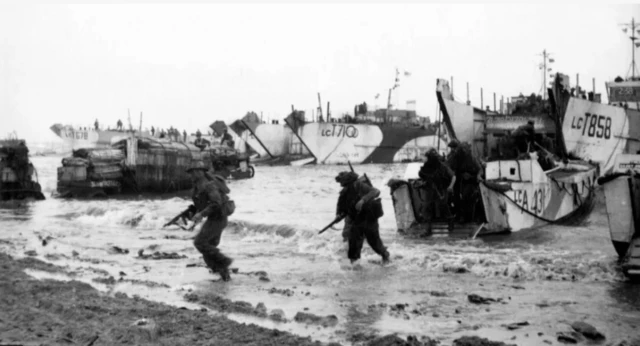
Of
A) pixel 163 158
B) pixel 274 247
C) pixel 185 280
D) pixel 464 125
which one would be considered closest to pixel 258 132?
pixel 163 158

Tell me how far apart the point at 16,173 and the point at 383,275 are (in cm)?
1886

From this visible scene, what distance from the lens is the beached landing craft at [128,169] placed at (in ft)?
91.3

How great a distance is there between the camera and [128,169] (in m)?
28.7

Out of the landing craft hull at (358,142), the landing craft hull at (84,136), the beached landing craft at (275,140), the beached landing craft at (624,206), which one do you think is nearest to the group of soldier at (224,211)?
the beached landing craft at (624,206)

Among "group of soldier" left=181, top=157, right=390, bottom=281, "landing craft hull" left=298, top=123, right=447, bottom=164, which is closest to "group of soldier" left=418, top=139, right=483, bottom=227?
"group of soldier" left=181, top=157, right=390, bottom=281

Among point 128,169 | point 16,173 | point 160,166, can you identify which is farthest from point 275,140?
point 16,173

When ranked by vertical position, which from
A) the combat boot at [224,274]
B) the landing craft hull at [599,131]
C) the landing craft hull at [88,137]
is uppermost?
the landing craft hull at [88,137]

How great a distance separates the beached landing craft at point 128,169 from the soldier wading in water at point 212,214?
19913 mm

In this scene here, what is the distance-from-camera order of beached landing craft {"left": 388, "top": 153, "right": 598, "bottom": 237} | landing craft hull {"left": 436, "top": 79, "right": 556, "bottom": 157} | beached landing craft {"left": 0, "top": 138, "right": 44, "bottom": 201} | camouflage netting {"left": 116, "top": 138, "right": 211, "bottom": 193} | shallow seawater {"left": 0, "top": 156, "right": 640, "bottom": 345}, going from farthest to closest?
1. camouflage netting {"left": 116, "top": 138, "right": 211, "bottom": 193}
2. beached landing craft {"left": 0, "top": 138, "right": 44, "bottom": 201}
3. landing craft hull {"left": 436, "top": 79, "right": 556, "bottom": 157}
4. beached landing craft {"left": 388, "top": 153, "right": 598, "bottom": 237}
5. shallow seawater {"left": 0, "top": 156, "right": 640, "bottom": 345}

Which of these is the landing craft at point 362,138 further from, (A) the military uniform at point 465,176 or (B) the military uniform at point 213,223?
(B) the military uniform at point 213,223

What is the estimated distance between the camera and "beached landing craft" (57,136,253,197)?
27.8m

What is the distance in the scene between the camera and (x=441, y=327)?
21.4 ft

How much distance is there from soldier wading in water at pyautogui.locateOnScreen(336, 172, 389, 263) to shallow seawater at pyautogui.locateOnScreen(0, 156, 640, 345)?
356 mm

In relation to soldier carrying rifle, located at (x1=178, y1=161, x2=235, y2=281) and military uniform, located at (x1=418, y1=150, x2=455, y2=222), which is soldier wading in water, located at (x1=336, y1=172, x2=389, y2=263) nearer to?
soldier carrying rifle, located at (x1=178, y1=161, x2=235, y2=281)
